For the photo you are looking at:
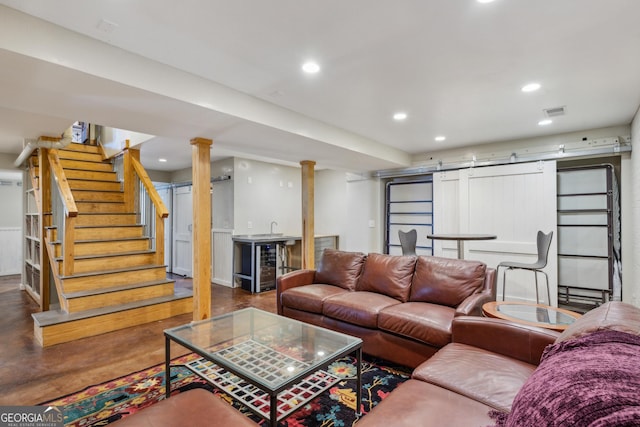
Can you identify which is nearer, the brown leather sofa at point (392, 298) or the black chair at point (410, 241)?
the brown leather sofa at point (392, 298)

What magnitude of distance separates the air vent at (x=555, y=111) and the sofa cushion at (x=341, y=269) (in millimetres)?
2583

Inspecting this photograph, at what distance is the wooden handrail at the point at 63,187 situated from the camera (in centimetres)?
352

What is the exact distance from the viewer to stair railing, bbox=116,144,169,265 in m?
4.34

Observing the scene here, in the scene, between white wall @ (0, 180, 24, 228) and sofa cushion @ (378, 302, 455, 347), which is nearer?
sofa cushion @ (378, 302, 455, 347)

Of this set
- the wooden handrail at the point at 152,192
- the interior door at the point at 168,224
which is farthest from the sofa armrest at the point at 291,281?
the interior door at the point at 168,224

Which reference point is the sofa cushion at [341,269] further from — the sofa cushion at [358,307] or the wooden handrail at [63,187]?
the wooden handrail at [63,187]

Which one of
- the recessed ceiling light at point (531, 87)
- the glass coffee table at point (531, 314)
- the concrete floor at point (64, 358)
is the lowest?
the concrete floor at point (64, 358)

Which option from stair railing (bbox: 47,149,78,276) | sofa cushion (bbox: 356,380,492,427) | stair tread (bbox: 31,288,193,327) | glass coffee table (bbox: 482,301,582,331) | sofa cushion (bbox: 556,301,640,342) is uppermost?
stair railing (bbox: 47,149,78,276)

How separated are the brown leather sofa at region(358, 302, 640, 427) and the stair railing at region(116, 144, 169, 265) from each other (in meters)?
3.84

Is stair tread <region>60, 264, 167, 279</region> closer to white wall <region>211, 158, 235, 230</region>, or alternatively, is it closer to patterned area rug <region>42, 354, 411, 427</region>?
white wall <region>211, 158, 235, 230</region>

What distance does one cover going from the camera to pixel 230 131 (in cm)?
329

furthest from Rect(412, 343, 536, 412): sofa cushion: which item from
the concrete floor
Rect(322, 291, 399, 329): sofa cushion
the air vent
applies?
the air vent

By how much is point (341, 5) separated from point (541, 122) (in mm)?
3369

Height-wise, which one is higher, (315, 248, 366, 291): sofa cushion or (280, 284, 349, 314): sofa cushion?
(315, 248, 366, 291): sofa cushion
